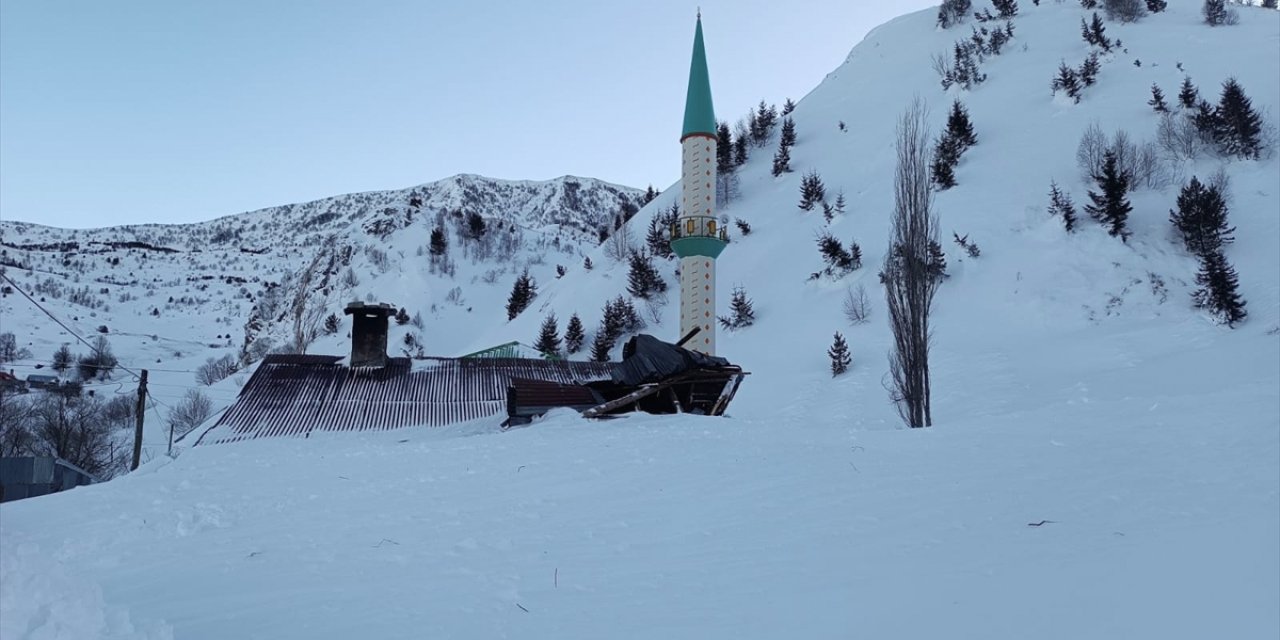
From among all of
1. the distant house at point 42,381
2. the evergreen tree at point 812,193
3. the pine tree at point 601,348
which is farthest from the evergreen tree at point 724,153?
the distant house at point 42,381

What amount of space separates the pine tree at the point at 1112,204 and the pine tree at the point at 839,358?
997 centimetres

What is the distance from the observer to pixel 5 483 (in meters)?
21.9

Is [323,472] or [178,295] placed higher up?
[178,295]

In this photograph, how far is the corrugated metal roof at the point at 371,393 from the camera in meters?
16.1

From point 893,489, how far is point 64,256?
13993 centimetres

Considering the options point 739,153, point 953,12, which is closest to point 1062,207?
point 739,153

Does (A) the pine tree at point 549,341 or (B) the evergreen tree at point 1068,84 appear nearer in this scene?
(A) the pine tree at point 549,341

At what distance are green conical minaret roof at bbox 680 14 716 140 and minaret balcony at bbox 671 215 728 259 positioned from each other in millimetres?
4108

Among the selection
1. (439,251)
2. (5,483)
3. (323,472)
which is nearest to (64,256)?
(439,251)

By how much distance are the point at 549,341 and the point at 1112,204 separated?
22.7 m

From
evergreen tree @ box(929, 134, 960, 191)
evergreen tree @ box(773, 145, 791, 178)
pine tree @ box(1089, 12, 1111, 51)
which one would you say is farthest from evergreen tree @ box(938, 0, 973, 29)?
evergreen tree @ box(929, 134, 960, 191)

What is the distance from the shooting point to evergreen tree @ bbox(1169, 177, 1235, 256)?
67.9ft

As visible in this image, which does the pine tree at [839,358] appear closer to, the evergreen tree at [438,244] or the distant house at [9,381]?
the distant house at [9,381]

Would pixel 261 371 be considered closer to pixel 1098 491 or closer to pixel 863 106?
pixel 1098 491
